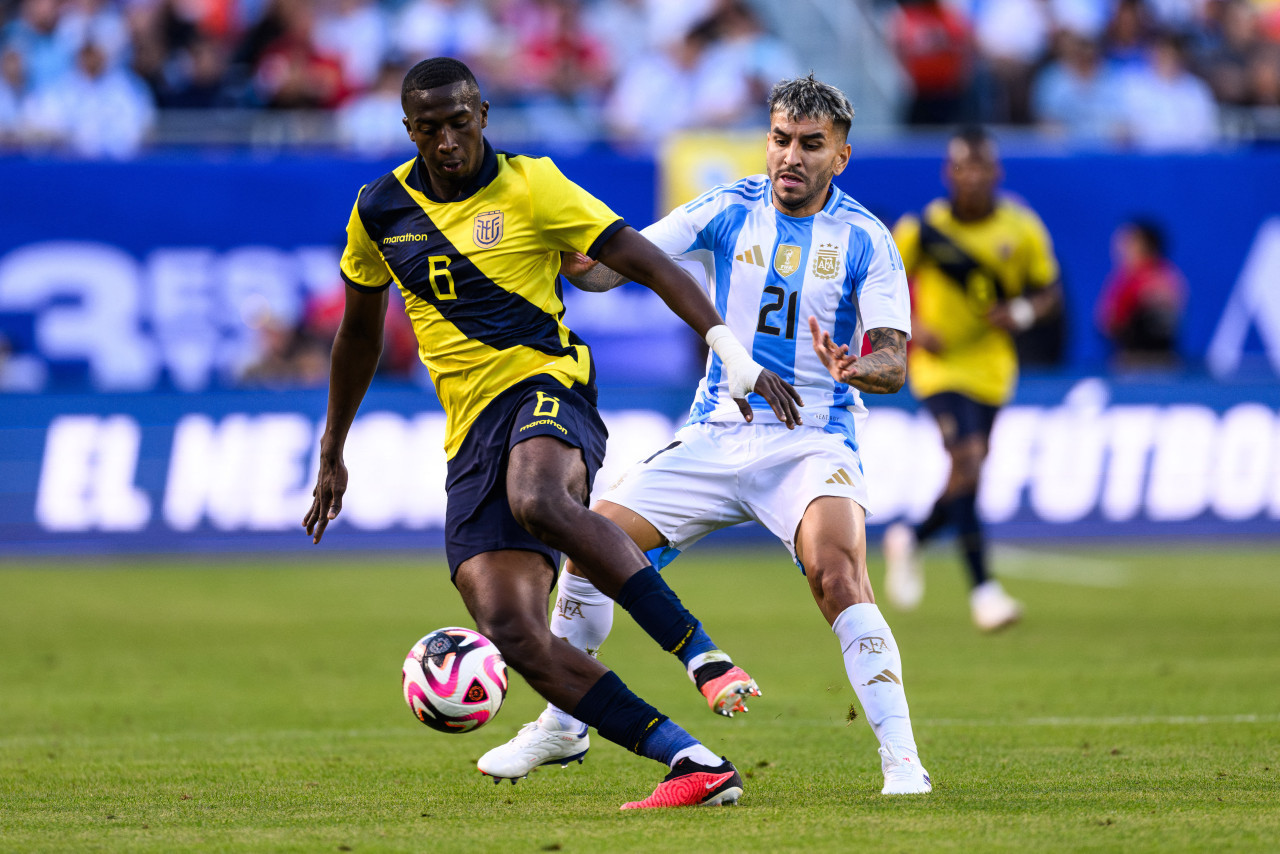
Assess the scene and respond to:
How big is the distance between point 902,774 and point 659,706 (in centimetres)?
263

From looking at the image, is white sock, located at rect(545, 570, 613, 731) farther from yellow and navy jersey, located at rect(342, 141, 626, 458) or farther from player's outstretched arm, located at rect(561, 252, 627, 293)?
player's outstretched arm, located at rect(561, 252, 627, 293)

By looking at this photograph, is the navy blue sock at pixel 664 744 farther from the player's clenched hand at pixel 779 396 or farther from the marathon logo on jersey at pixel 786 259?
the marathon logo on jersey at pixel 786 259

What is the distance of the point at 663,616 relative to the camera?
5.29 m

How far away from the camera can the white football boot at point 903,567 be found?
456 inches

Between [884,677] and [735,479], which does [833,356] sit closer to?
[735,479]

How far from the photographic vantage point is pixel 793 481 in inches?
237

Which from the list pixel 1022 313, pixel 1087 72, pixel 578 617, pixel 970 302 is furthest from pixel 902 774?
pixel 1087 72

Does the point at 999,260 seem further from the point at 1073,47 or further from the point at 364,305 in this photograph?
the point at 1073,47

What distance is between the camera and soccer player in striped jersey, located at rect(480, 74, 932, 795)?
5.99 meters

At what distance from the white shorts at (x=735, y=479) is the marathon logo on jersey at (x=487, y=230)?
103cm

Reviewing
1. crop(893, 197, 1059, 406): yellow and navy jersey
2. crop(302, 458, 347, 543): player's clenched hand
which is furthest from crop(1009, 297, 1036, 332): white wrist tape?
crop(302, 458, 347, 543): player's clenched hand

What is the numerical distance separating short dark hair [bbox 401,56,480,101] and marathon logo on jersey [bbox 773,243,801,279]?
127 centimetres

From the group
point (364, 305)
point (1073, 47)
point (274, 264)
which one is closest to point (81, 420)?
point (274, 264)

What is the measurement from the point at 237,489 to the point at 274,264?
118 inches
